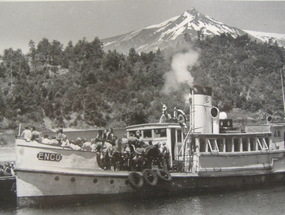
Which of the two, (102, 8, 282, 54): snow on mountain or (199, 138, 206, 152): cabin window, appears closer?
(199, 138, 206, 152): cabin window

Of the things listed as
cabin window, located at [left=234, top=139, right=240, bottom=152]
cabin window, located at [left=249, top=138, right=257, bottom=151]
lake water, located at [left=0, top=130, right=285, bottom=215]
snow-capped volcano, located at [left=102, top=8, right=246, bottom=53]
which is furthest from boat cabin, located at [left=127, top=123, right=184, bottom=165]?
snow-capped volcano, located at [left=102, top=8, right=246, bottom=53]

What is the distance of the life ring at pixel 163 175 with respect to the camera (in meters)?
10.8

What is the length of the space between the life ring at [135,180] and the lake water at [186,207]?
411mm

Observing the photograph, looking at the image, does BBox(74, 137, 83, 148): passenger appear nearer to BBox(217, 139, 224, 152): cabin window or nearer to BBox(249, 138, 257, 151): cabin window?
BBox(217, 139, 224, 152): cabin window

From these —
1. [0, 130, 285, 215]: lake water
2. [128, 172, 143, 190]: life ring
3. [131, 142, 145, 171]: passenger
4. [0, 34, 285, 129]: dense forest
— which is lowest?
[0, 130, 285, 215]: lake water

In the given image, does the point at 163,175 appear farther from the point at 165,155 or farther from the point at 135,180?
the point at 135,180

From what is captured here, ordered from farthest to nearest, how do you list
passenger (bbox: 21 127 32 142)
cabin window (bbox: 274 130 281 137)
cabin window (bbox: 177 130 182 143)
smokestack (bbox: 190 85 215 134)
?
cabin window (bbox: 274 130 281 137) < smokestack (bbox: 190 85 215 134) < cabin window (bbox: 177 130 182 143) < passenger (bbox: 21 127 32 142)

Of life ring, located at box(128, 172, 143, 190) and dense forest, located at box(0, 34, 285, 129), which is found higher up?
dense forest, located at box(0, 34, 285, 129)

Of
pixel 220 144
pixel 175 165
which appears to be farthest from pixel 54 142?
pixel 220 144

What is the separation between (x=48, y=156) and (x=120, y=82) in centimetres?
2685

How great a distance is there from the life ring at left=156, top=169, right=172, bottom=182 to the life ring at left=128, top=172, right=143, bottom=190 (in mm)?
506

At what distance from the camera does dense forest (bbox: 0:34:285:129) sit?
3111 centimetres

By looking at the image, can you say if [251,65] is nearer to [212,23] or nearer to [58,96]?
[212,23]

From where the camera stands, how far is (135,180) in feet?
34.8
